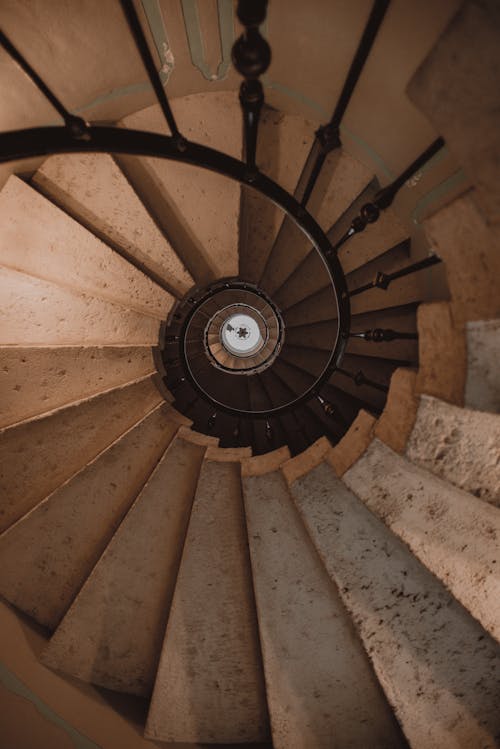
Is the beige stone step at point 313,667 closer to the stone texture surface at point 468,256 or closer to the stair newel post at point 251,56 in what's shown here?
the stone texture surface at point 468,256

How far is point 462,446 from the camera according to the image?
1.50m

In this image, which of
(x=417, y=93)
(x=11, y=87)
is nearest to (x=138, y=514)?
(x=11, y=87)

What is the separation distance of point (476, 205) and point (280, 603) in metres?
2.16

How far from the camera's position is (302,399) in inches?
131

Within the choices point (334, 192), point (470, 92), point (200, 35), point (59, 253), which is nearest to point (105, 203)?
point (59, 253)

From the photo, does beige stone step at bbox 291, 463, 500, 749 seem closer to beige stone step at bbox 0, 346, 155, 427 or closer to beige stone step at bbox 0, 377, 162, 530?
beige stone step at bbox 0, 377, 162, 530

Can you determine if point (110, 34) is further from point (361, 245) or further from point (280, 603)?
point (280, 603)

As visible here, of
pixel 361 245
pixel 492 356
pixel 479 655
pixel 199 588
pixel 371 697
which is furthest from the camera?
pixel 361 245

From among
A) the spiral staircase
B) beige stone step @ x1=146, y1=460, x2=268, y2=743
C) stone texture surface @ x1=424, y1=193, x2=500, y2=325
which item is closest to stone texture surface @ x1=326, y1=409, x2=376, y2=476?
the spiral staircase

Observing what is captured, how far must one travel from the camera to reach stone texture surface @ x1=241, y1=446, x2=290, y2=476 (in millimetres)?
2418

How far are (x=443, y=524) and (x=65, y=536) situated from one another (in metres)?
2.29

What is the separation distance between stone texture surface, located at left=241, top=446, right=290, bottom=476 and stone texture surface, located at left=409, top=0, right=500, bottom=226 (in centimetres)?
173

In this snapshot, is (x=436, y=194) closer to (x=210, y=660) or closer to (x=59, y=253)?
(x=59, y=253)

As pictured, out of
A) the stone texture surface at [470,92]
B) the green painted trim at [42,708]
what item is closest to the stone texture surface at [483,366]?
the stone texture surface at [470,92]
